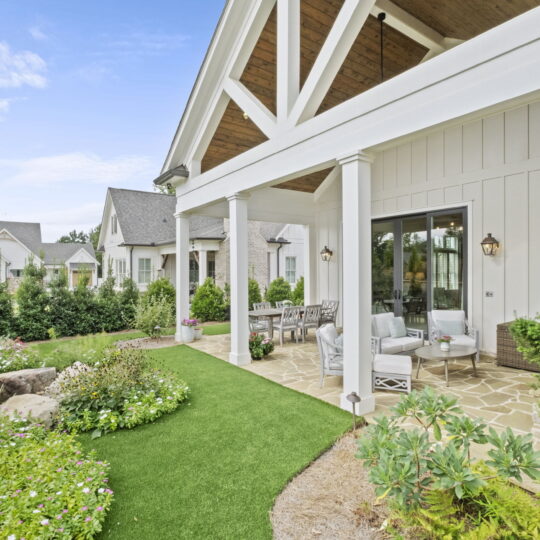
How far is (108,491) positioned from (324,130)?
4.57 metres

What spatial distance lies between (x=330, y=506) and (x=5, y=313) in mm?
9802

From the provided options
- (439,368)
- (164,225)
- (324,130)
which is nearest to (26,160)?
(164,225)

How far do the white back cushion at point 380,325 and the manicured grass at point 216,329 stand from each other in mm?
5311

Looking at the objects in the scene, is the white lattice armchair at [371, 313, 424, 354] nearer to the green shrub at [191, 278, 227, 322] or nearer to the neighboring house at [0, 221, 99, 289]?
the green shrub at [191, 278, 227, 322]

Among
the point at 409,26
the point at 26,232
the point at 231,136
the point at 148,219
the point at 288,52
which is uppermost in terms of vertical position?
the point at 409,26

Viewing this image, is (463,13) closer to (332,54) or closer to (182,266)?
(332,54)

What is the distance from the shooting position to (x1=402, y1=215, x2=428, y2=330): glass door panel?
26.3ft

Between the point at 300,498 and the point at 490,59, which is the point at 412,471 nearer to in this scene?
the point at 300,498

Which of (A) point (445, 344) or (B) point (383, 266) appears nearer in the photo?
(A) point (445, 344)

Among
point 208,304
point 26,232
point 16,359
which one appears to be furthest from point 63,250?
point 16,359

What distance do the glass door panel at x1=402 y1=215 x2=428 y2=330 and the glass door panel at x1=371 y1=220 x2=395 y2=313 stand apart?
291 mm

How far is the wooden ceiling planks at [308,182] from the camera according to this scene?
989cm

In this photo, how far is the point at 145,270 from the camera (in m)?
18.7

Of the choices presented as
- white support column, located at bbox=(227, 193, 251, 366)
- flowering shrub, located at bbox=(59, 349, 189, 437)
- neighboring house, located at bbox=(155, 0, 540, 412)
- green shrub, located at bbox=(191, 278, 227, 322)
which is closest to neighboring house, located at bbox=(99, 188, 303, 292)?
green shrub, located at bbox=(191, 278, 227, 322)
